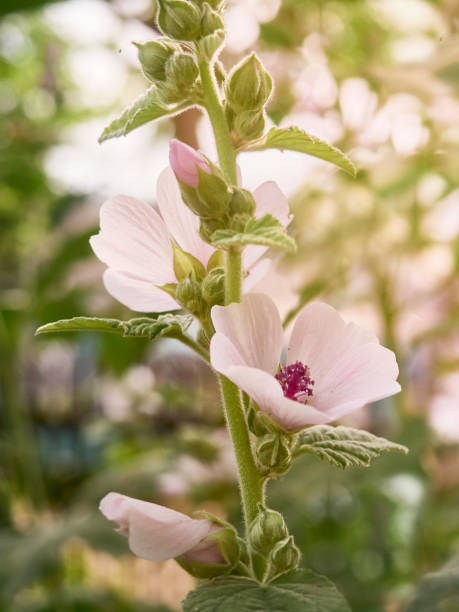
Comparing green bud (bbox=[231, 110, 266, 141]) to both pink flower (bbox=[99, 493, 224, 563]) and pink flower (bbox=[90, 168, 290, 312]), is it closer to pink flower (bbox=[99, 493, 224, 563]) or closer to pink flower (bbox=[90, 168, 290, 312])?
pink flower (bbox=[90, 168, 290, 312])

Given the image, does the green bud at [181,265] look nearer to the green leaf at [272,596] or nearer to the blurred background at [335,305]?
the green leaf at [272,596]

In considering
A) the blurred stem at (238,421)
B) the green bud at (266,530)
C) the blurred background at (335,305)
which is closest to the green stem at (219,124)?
the blurred stem at (238,421)

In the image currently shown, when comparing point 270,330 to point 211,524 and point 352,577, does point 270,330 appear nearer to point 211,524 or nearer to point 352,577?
point 211,524

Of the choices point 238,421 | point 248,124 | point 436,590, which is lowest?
point 436,590

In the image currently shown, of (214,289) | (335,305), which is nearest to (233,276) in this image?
(214,289)

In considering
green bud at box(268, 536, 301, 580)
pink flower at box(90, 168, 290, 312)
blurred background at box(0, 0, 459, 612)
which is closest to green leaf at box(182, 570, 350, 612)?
green bud at box(268, 536, 301, 580)

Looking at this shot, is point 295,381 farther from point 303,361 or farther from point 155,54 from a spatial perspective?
point 155,54

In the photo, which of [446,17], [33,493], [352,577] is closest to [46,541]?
[33,493]
